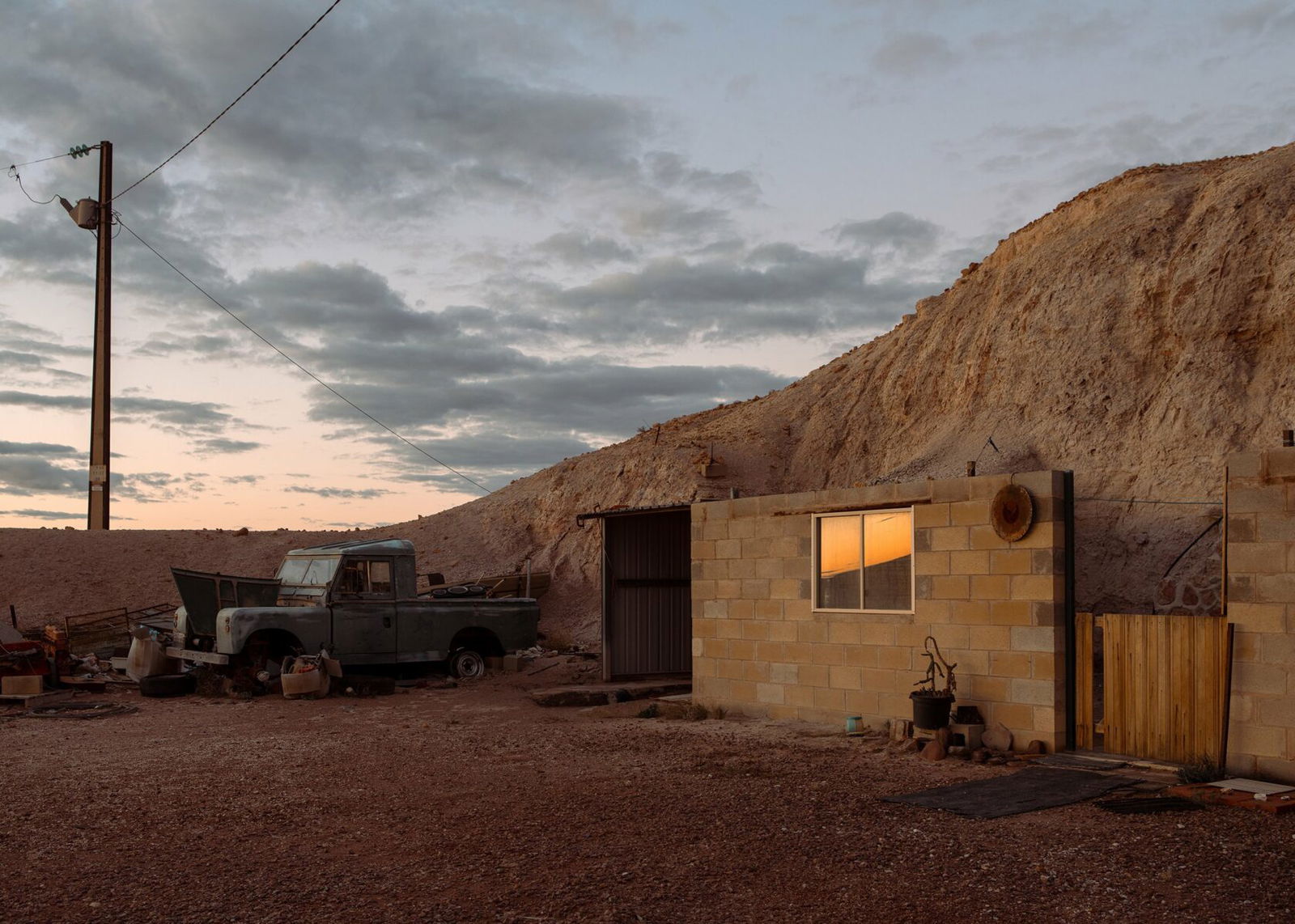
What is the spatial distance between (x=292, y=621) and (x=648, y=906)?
11.9 metres

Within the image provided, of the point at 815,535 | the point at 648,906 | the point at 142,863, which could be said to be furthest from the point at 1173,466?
the point at 142,863

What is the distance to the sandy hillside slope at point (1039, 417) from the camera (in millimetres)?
20422

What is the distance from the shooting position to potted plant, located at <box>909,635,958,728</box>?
11.5 metres

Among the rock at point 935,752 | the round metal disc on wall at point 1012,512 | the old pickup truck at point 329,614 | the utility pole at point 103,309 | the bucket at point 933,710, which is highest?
the utility pole at point 103,309

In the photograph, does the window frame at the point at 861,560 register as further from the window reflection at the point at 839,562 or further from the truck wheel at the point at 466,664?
the truck wheel at the point at 466,664

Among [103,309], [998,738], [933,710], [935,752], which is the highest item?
[103,309]

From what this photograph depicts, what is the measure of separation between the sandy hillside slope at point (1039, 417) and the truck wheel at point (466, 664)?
8.15m

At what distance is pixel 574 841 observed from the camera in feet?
25.3

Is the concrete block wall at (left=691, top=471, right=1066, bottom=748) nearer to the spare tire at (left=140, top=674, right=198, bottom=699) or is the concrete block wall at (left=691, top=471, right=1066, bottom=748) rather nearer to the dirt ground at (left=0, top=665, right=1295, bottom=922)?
the dirt ground at (left=0, top=665, right=1295, bottom=922)

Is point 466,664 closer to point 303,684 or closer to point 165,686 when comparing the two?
point 303,684

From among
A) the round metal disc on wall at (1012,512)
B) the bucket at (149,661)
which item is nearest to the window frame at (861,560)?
the round metal disc on wall at (1012,512)

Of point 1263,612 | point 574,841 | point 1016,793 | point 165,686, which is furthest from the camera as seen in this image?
point 165,686

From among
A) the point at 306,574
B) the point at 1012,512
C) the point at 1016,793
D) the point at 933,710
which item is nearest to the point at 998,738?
the point at 933,710

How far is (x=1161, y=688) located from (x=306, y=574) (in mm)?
12694
